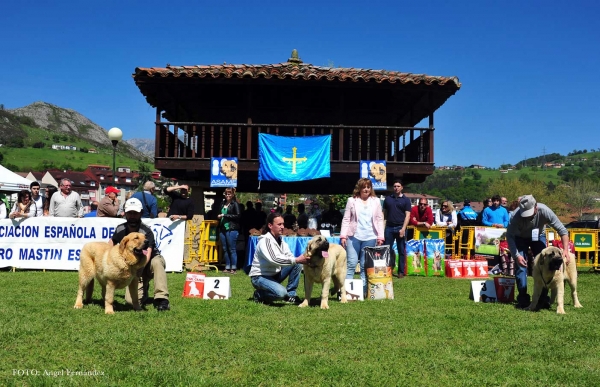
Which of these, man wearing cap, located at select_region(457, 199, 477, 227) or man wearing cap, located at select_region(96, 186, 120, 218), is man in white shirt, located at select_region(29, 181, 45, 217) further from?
man wearing cap, located at select_region(457, 199, 477, 227)

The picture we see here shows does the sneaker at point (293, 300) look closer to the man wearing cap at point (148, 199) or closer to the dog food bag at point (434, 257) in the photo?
the man wearing cap at point (148, 199)

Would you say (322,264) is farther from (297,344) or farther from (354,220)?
(297,344)

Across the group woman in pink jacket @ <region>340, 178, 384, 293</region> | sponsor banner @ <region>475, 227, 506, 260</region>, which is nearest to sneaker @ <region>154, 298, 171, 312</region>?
woman in pink jacket @ <region>340, 178, 384, 293</region>

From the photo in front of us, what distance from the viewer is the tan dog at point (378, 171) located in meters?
15.1

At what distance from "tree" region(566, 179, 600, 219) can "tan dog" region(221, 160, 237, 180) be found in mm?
88776

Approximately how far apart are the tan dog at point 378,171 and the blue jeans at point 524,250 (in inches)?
276

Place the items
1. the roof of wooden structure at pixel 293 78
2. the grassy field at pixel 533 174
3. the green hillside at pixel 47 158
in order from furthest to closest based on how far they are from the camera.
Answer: the grassy field at pixel 533 174, the green hillside at pixel 47 158, the roof of wooden structure at pixel 293 78

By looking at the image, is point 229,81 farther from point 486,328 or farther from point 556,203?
point 556,203

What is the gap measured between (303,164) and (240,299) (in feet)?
23.4

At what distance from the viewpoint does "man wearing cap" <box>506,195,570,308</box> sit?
7730 millimetres

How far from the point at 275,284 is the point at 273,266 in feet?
0.87

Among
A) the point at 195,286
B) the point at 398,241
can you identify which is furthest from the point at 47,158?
the point at 195,286

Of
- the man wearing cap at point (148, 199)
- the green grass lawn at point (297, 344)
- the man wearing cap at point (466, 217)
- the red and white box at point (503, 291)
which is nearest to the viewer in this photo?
the green grass lawn at point (297, 344)

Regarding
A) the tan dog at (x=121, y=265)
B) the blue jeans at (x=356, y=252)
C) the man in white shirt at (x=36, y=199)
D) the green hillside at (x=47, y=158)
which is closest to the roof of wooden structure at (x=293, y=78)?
the man in white shirt at (x=36, y=199)
